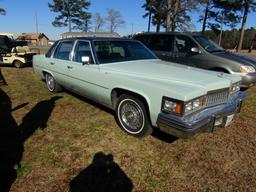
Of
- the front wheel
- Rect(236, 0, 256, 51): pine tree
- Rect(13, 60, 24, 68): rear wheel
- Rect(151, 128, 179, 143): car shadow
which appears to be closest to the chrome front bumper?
the front wheel

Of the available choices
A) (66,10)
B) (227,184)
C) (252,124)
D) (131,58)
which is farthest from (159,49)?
(66,10)

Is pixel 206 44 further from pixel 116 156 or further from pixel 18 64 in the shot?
pixel 18 64

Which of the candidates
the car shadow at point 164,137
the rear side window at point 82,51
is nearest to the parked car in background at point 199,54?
the car shadow at point 164,137

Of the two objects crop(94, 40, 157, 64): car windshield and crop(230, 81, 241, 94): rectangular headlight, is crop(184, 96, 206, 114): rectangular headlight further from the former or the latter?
crop(94, 40, 157, 64): car windshield

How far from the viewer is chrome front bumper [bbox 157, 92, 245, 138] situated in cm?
279

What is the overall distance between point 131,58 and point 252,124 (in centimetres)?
280

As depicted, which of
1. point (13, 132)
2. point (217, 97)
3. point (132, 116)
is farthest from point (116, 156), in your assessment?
point (13, 132)

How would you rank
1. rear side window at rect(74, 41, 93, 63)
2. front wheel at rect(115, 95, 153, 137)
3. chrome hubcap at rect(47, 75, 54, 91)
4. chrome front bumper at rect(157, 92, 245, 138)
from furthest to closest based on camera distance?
chrome hubcap at rect(47, 75, 54, 91), rear side window at rect(74, 41, 93, 63), front wheel at rect(115, 95, 153, 137), chrome front bumper at rect(157, 92, 245, 138)

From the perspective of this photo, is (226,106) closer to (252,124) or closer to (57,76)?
(252,124)

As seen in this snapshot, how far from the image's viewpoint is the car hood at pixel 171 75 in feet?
10.3

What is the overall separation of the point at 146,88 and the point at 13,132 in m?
2.57

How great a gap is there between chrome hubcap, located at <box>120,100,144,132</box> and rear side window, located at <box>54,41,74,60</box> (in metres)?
2.26

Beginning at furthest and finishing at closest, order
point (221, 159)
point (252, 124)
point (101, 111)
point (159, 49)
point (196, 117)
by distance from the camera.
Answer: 1. point (159, 49)
2. point (101, 111)
3. point (252, 124)
4. point (221, 159)
5. point (196, 117)

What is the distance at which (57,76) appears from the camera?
5.84 metres
